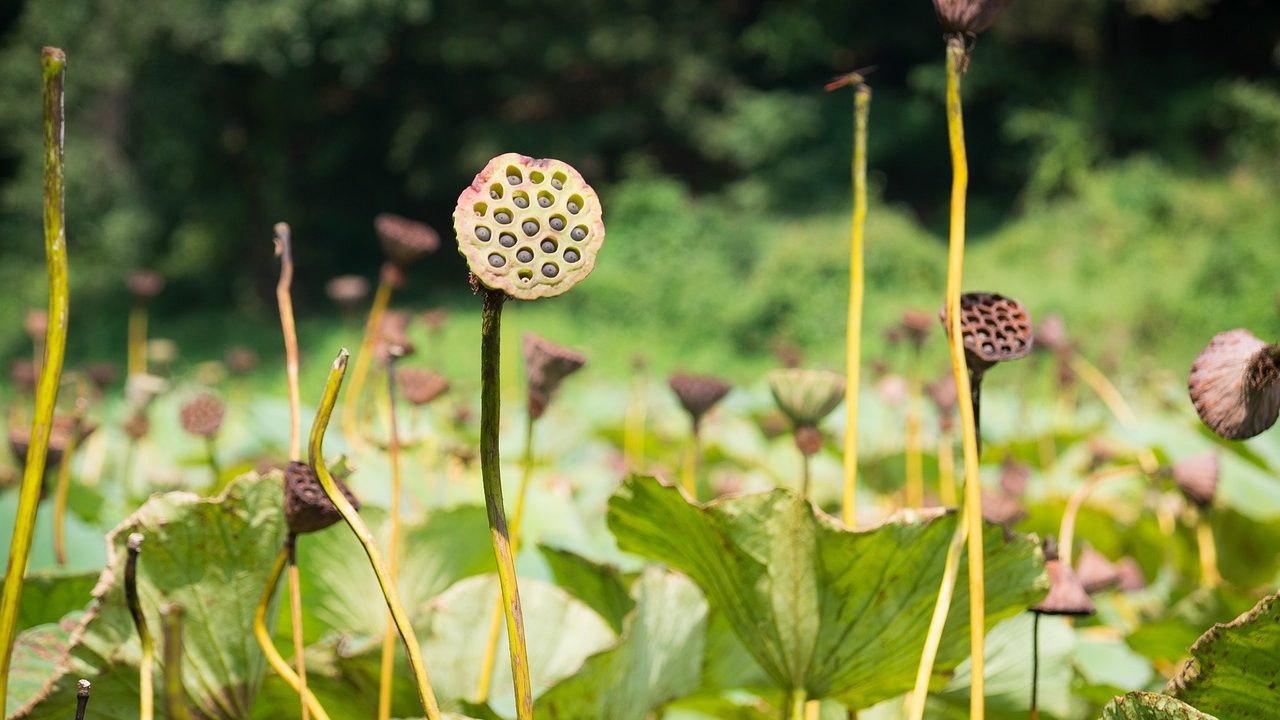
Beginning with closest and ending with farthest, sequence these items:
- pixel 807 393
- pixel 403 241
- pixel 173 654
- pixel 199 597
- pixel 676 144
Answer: pixel 173 654 < pixel 199 597 < pixel 807 393 < pixel 403 241 < pixel 676 144

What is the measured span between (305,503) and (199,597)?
0.34 feet

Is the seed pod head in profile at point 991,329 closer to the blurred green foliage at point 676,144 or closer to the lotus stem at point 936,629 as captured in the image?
the lotus stem at point 936,629

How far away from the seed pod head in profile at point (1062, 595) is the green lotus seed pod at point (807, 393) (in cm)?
14

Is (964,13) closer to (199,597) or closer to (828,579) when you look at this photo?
(828,579)

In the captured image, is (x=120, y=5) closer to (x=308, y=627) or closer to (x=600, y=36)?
(x=600, y=36)

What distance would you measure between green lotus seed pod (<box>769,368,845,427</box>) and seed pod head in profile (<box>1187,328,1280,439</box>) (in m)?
0.21

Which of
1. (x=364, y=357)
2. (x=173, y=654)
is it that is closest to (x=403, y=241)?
(x=364, y=357)

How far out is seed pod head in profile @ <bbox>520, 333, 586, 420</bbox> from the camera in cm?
44

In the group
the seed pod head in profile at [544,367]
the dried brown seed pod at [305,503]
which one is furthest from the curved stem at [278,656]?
the seed pod head in profile at [544,367]

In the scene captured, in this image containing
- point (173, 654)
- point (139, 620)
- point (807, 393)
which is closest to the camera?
point (173, 654)

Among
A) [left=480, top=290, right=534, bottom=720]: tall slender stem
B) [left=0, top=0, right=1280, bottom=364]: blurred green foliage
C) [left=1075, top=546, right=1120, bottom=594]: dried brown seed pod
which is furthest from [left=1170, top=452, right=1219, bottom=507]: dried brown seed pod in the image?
[left=0, top=0, right=1280, bottom=364]: blurred green foliage

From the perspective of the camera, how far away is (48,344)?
243 millimetres

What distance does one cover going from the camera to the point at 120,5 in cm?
859

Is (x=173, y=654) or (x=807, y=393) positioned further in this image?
(x=807, y=393)
